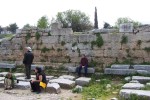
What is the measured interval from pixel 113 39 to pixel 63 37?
268cm

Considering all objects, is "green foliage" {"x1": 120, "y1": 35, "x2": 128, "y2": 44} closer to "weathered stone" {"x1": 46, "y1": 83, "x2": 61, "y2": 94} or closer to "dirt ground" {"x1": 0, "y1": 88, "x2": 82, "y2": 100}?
"dirt ground" {"x1": 0, "y1": 88, "x2": 82, "y2": 100}

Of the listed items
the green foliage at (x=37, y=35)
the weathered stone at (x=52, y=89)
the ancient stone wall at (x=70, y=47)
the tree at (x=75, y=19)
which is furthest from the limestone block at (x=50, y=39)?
the tree at (x=75, y=19)

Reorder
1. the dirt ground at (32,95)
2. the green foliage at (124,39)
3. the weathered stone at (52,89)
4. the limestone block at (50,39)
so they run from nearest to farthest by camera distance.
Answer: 1. the dirt ground at (32,95)
2. the weathered stone at (52,89)
3. the green foliage at (124,39)
4. the limestone block at (50,39)

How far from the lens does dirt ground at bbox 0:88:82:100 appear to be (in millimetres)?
10062

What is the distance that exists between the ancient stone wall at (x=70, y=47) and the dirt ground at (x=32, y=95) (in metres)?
3.65

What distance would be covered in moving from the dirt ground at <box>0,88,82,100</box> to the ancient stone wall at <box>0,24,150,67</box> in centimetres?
365

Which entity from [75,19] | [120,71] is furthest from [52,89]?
[75,19]

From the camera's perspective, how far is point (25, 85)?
11.7m

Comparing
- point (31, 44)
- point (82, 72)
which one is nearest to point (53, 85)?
point (82, 72)

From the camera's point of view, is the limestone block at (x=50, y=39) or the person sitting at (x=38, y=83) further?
the limestone block at (x=50, y=39)

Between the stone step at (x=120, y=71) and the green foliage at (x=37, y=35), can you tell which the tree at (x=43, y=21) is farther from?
the stone step at (x=120, y=71)

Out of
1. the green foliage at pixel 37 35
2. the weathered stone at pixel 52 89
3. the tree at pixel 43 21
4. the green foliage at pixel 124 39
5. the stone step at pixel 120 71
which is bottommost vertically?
the weathered stone at pixel 52 89

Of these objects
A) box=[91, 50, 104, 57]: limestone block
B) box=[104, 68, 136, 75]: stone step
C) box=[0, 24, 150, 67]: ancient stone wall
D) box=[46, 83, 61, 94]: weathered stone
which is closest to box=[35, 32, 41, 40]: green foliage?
box=[0, 24, 150, 67]: ancient stone wall

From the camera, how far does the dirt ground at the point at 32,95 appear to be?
10062 millimetres
